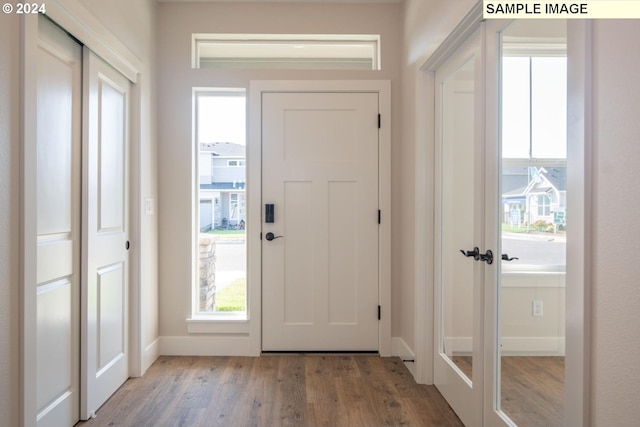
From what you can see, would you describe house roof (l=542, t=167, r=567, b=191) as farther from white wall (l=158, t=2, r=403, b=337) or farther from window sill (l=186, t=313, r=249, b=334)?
window sill (l=186, t=313, r=249, b=334)

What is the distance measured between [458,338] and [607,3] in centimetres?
167

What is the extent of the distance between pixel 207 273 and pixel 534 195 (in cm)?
244

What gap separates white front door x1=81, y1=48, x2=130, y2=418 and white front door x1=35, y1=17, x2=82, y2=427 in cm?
5

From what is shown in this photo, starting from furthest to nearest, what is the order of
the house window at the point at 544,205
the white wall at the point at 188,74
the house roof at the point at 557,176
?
the white wall at the point at 188,74, the house window at the point at 544,205, the house roof at the point at 557,176

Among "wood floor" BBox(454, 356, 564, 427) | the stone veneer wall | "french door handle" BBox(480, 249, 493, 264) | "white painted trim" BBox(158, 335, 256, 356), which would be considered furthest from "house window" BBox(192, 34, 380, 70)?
"wood floor" BBox(454, 356, 564, 427)

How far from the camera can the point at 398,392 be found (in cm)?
238

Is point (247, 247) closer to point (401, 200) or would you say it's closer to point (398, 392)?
point (401, 200)

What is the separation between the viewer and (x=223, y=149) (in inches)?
122

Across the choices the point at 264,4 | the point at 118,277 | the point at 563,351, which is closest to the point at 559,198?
the point at 563,351

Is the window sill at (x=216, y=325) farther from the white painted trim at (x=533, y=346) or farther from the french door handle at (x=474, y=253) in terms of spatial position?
the white painted trim at (x=533, y=346)

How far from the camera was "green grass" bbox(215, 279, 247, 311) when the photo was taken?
3.10 meters

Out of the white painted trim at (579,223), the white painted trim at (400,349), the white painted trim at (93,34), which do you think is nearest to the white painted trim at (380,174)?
the white painted trim at (400,349)

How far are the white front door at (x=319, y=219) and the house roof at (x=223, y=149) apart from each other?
228mm

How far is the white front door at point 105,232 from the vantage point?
2.08 meters
